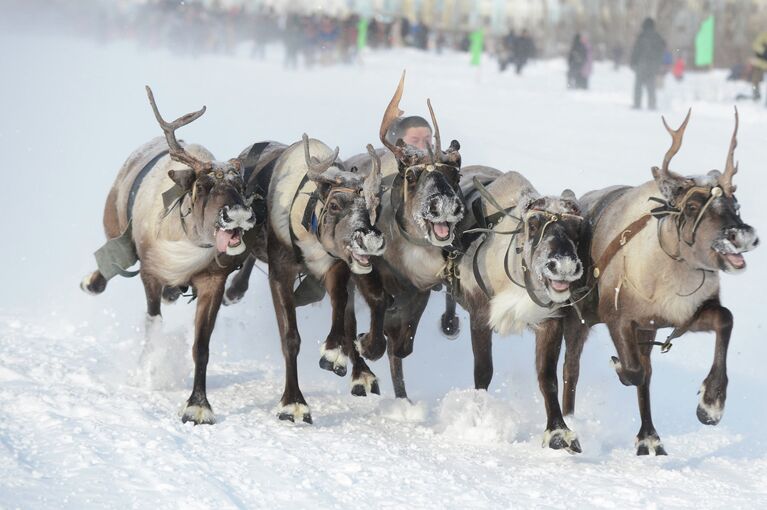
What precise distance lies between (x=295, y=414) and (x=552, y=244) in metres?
1.96

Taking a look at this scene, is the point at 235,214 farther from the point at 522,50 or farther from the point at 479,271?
the point at 522,50

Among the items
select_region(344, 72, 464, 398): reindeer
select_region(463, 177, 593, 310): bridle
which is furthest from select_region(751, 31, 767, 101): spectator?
select_region(463, 177, 593, 310): bridle

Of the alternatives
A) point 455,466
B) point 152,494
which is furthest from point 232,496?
point 455,466

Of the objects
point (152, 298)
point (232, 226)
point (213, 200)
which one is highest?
point (213, 200)

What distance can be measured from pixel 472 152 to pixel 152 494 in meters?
14.2

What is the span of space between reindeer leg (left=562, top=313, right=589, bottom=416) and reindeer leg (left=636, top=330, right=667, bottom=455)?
1.89ft

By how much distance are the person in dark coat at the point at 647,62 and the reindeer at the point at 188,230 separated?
1688cm

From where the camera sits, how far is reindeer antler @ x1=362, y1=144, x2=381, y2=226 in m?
7.76

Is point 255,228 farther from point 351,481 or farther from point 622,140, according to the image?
point 622,140

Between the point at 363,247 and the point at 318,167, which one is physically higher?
the point at 318,167

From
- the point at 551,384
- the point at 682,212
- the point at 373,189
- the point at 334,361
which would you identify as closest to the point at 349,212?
the point at 373,189

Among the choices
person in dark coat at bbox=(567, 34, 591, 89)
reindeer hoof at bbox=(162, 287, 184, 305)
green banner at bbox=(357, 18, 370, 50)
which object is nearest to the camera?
reindeer hoof at bbox=(162, 287, 184, 305)

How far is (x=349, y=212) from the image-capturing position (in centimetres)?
775

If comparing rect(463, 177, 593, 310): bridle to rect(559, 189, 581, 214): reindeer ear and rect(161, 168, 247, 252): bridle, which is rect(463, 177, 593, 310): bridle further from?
rect(161, 168, 247, 252): bridle
